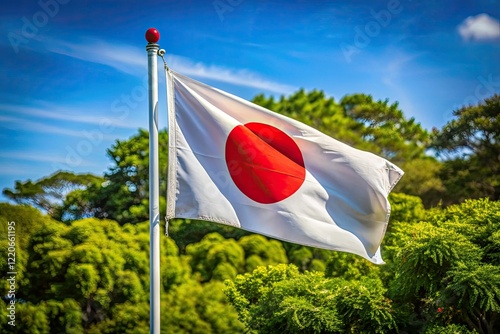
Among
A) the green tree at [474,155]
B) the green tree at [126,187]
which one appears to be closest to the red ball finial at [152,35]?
the green tree at [126,187]

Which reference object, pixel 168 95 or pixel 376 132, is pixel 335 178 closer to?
pixel 168 95

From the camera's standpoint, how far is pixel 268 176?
562 centimetres

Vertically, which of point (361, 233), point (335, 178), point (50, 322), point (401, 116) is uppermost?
point (401, 116)

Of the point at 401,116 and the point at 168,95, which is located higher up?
the point at 401,116

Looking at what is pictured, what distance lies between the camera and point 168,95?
529cm

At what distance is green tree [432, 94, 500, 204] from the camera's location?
79.0 feet

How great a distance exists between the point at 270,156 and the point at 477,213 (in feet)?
20.0

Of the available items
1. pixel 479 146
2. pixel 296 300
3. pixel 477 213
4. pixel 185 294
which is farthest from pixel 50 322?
pixel 479 146

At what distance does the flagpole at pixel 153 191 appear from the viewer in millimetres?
4859

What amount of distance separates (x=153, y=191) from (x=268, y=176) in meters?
1.16

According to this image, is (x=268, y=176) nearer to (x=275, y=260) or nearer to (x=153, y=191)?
(x=153, y=191)

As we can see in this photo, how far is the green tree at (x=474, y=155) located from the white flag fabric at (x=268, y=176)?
1967cm

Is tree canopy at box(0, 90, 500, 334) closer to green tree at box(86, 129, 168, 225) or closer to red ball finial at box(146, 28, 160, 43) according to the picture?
green tree at box(86, 129, 168, 225)

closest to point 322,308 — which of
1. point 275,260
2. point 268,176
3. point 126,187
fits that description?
point 268,176
